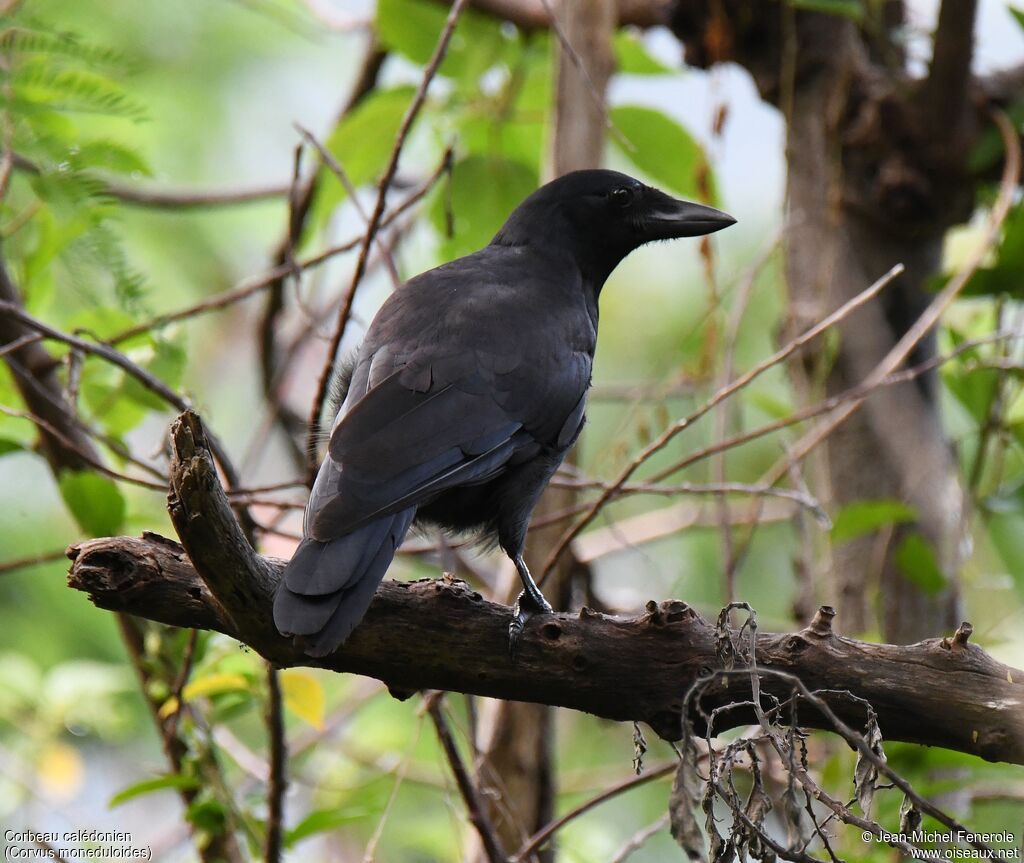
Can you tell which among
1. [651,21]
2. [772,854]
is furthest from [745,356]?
[772,854]

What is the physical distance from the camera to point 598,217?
3977 millimetres

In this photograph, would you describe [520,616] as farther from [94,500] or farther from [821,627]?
[94,500]

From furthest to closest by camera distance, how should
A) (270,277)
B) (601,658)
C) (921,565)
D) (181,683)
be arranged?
(921,565) < (270,277) < (181,683) < (601,658)

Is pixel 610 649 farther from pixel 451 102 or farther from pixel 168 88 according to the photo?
pixel 168 88

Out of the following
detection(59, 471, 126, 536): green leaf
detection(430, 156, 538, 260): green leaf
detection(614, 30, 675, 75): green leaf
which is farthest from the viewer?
detection(614, 30, 675, 75): green leaf

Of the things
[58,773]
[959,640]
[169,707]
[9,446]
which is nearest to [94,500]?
[9,446]

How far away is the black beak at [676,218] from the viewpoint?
3.90 metres

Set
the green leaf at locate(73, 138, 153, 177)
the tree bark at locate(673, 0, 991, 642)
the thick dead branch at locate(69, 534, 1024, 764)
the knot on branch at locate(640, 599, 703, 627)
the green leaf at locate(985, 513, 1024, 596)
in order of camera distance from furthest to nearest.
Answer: the tree bark at locate(673, 0, 991, 642), the green leaf at locate(985, 513, 1024, 596), the green leaf at locate(73, 138, 153, 177), the knot on branch at locate(640, 599, 703, 627), the thick dead branch at locate(69, 534, 1024, 764)

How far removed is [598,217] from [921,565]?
5.09 ft

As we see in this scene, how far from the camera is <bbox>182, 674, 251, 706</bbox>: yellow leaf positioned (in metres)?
3.04

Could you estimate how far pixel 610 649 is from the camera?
94.0 inches

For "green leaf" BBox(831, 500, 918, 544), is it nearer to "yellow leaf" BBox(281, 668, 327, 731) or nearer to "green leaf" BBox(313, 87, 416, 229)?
"yellow leaf" BBox(281, 668, 327, 731)

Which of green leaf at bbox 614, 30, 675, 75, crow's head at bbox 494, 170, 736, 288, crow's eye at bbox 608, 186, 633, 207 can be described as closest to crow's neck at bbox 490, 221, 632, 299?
crow's head at bbox 494, 170, 736, 288

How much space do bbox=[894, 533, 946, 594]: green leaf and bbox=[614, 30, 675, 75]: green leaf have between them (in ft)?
6.79
